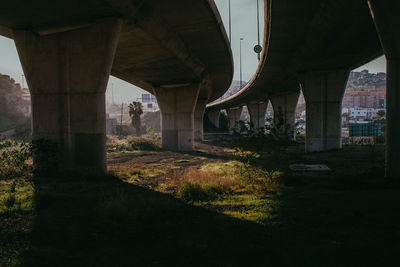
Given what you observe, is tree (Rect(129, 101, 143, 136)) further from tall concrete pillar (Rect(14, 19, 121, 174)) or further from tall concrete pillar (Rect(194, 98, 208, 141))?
tall concrete pillar (Rect(14, 19, 121, 174))

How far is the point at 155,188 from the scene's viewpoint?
11.6 meters

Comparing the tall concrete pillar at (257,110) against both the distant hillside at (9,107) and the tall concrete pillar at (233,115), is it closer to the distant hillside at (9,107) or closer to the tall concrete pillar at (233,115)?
the tall concrete pillar at (233,115)

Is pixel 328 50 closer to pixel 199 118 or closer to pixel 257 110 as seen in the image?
pixel 199 118

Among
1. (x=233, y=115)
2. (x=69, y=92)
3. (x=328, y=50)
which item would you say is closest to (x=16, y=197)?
(x=69, y=92)

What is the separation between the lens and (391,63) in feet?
35.8

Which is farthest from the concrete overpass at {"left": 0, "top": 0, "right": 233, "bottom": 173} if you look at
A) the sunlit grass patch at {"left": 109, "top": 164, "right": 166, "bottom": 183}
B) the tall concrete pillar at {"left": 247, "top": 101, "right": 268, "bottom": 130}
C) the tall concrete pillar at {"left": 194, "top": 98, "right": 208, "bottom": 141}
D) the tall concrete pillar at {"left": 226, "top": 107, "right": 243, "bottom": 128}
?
the tall concrete pillar at {"left": 226, "top": 107, "right": 243, "bottom": 128}

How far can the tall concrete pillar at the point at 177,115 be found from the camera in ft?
111

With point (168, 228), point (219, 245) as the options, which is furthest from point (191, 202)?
point (219, 245)

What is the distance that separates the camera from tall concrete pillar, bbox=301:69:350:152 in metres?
27.3

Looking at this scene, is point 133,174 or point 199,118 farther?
point 199,118

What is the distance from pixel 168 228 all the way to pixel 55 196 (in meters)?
5.12

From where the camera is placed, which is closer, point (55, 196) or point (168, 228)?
point (168, 228)

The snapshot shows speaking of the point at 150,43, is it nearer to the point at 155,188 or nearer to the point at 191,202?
the point at 155,188

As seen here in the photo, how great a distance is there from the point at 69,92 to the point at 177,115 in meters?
20.5
